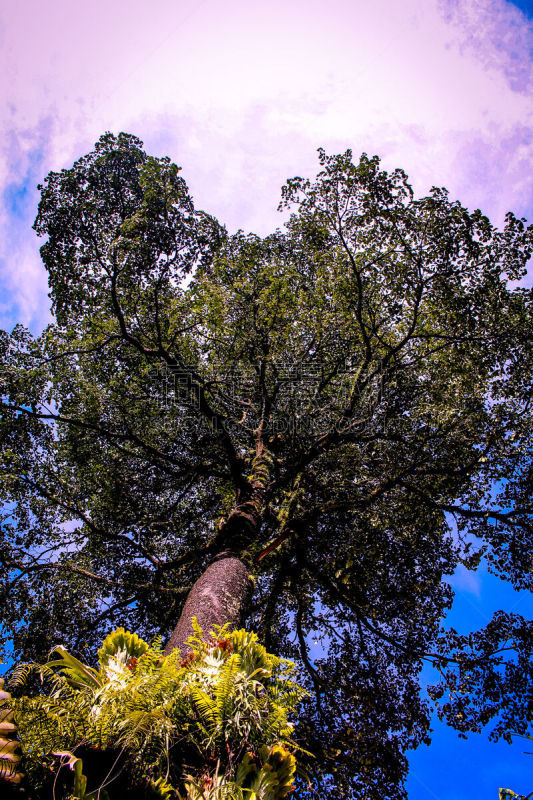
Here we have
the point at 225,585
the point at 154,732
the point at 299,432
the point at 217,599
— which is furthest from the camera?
the point at 299,432

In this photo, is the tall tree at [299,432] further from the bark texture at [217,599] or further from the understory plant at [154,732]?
the understory plant at [154,732]

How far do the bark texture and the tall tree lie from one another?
2.22ft

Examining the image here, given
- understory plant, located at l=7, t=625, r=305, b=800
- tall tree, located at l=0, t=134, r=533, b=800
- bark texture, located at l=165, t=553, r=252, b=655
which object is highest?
tall tree, located at l=0, t=134, r=533, b=800

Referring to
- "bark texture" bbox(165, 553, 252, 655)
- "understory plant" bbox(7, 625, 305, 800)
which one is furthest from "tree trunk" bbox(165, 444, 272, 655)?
"understory plant" bbox(7, 625, 305, 800)

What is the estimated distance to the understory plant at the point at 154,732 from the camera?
4.98ft

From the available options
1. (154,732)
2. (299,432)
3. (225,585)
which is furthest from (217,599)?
(299,432)

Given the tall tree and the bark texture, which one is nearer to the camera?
the bark texture

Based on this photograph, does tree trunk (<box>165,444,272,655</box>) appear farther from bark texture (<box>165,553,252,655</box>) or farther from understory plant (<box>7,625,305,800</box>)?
understory plant (<box>7,625,305,800</box>)

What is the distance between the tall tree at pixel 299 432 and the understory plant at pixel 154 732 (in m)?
3.04

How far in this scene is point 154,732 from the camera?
1664mm

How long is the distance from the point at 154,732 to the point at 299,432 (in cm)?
699

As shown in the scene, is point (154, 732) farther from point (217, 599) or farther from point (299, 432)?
point (299, 432)

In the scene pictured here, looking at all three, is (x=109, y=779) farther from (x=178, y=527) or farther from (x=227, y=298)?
(x=227, y=298)

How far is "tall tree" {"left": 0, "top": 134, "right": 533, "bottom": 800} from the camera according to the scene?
6.35 meters
